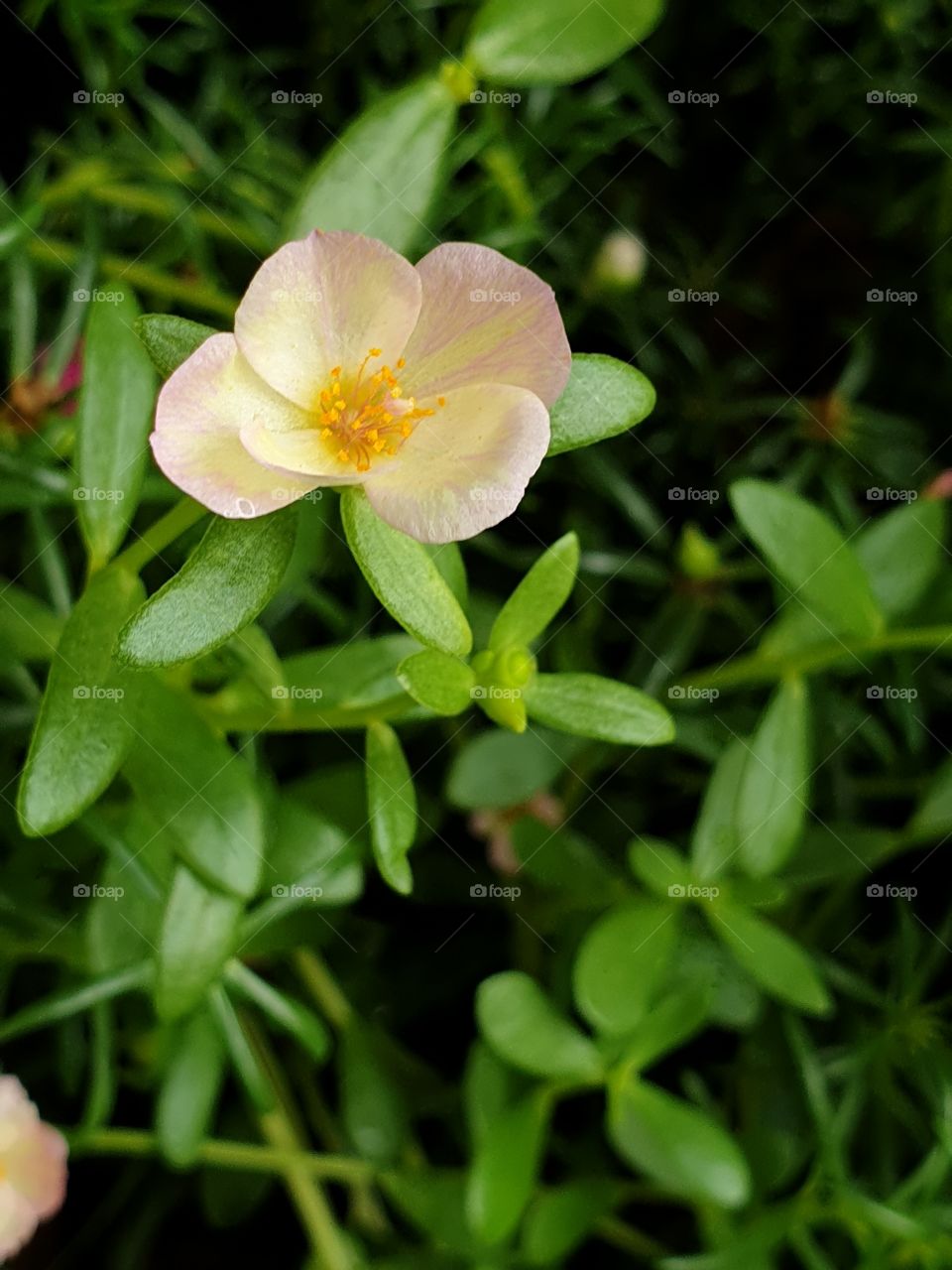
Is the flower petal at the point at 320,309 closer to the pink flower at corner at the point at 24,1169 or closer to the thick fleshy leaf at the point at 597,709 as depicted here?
the thick fleshy leaf at the point at 597,709

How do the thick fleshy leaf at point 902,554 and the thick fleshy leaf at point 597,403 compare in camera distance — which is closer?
the thick fleshy leaf at point 597,403

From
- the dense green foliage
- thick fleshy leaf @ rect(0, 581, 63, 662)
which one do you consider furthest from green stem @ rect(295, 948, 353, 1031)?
thick fleshy leaf @ rect(0, 581, 63, 662)
